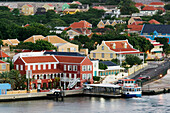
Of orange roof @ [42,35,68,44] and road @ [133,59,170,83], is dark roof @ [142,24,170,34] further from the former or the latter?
orange roof @ [42,35,68,44]

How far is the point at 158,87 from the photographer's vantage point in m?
99.6

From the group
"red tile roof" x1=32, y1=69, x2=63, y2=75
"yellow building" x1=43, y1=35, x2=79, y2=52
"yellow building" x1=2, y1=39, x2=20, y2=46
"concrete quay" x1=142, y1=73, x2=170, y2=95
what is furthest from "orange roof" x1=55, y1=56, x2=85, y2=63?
"yellow building" x1=2, y1=39, x2=20, y2=46

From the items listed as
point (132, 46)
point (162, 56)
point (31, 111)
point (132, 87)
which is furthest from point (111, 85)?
point (162, 56)

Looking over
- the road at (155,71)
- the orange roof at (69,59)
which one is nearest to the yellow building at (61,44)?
the road at (155,71)

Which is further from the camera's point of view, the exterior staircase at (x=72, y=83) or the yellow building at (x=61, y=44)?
the yellow building at (x=61, y=44)

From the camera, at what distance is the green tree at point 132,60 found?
117 metres

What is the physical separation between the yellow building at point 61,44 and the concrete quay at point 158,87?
21.5 m

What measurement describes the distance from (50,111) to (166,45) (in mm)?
66557

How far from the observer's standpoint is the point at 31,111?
80875 millimetres

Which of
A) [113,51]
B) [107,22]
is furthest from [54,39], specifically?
[107,22]

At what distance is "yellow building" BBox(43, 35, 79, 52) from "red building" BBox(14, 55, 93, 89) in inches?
862

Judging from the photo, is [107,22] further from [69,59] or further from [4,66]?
[4,66]

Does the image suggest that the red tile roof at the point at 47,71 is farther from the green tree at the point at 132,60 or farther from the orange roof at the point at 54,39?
the orange roof at the point at 54,39

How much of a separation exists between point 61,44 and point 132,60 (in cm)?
1604
